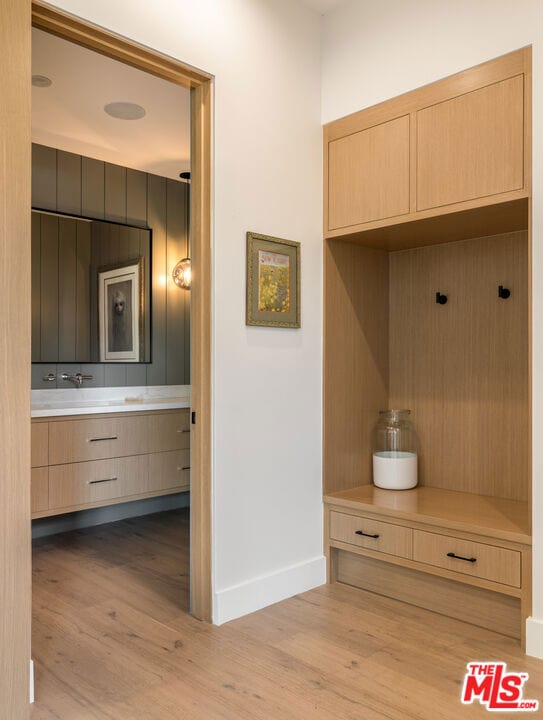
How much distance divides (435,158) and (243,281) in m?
0.96

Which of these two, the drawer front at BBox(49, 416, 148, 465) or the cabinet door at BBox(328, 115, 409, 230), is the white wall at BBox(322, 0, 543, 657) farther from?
the drawer front at BBox(49, 416, 148, 465)

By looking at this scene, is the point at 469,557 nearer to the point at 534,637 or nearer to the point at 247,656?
the point at 534,637

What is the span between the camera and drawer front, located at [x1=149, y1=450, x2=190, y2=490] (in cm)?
395

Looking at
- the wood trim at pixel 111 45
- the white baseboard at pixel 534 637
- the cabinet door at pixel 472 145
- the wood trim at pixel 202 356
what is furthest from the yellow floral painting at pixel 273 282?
the white baseboard at pixel 534 637

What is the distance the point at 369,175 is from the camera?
2.78m

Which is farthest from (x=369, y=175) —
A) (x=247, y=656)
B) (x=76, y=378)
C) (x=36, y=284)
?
(x=76, y=378)

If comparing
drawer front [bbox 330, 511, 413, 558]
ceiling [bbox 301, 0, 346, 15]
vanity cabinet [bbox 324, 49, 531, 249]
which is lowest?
drawer front [bbox 330, 511, 413, 558]

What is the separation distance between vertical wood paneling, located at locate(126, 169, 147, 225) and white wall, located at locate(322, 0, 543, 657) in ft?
6.39

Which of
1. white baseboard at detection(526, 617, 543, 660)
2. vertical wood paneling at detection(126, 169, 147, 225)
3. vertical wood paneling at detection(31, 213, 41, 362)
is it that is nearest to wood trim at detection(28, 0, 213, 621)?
white baseboard at detection(526, 617, 543, 660)

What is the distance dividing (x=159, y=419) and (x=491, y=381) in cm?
211

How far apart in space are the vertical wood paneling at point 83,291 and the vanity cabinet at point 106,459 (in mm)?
679

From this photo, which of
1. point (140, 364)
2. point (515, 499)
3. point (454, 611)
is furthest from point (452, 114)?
point (140, 364)

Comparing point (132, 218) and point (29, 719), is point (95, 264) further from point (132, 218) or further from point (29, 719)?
point (29, 719)

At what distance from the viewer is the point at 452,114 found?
8.15ft
